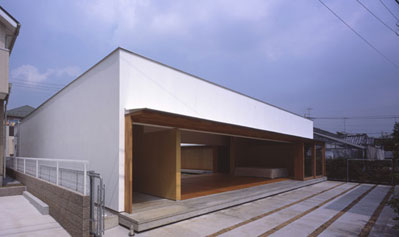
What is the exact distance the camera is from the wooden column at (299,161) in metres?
13.0

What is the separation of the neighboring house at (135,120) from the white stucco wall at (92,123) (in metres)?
0.02

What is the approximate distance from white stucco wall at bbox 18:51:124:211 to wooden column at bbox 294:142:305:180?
10.1 metres

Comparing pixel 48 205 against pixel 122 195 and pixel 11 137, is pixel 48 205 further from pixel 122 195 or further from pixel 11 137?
pixel 11 137

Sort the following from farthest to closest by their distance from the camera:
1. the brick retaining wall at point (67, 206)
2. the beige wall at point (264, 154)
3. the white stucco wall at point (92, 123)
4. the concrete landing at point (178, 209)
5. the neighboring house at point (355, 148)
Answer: the neighboring house at point (355, 148) < the beige wall at point (264, 154) < the white stucco wall at point (92, 123) < the concrete landing at point (178, 209) < the brick retaining wall at point (67, 206)

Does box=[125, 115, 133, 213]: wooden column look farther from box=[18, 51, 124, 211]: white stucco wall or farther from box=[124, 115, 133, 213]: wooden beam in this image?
box=[18, 51, 124, 211]: white stucco wall

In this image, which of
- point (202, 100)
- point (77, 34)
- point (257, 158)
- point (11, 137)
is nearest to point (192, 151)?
point (257, 158)

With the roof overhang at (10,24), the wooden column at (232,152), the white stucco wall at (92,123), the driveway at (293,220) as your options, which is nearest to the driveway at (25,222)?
the white stucco wall at (92,123)

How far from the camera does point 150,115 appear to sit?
590cm

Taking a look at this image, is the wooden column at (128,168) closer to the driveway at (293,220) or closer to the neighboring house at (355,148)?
the driveway at (293,220)

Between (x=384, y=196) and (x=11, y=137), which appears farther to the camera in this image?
(x=11, y=137)

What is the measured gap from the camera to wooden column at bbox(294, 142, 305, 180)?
13.0m

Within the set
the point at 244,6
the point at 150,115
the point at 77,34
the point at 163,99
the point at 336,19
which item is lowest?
the point at 150,115

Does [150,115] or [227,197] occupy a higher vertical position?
[150,115]

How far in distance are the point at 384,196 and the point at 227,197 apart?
21.4 feet
